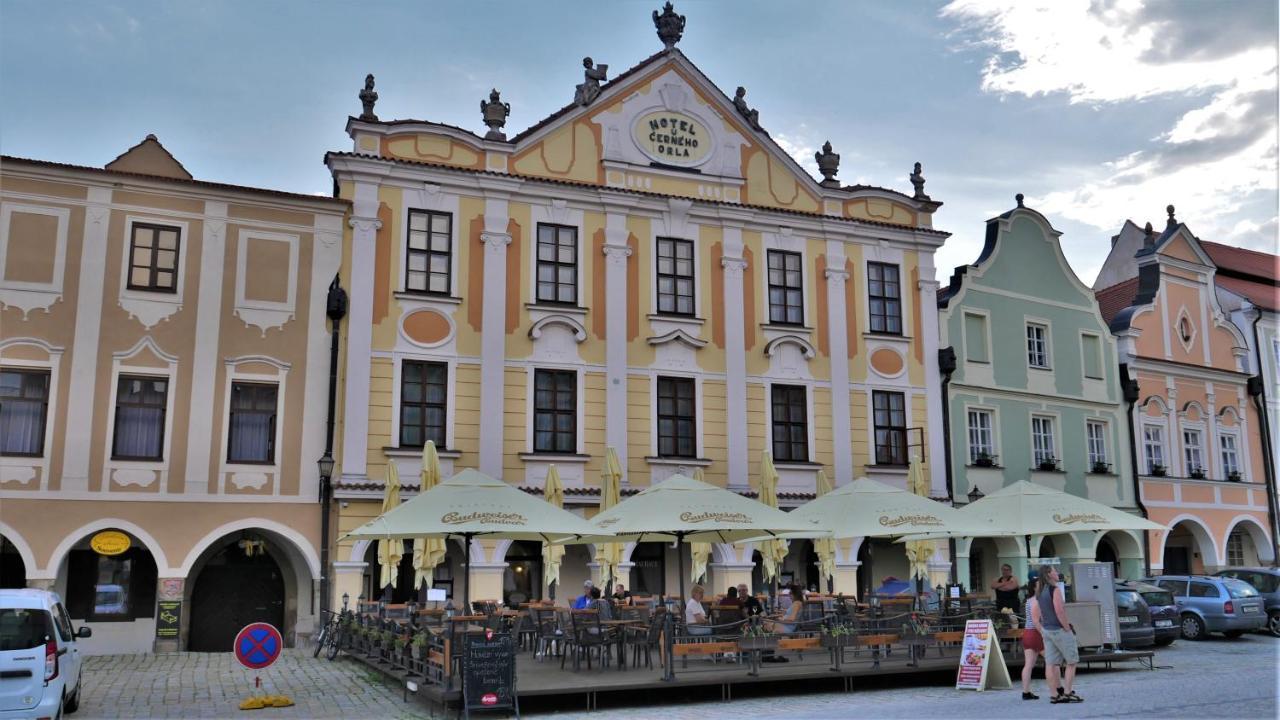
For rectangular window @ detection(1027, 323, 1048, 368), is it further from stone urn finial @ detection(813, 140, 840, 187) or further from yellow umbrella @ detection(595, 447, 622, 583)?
yellow umbrella @ detection(595, 447, 622, 583)

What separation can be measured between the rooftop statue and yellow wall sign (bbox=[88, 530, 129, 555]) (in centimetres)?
1379

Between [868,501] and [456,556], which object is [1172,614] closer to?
[868,501]

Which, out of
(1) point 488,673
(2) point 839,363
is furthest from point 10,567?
(2) point 839,363

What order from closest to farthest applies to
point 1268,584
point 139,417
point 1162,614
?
point 139,417
point 1162,614
point 1268,584

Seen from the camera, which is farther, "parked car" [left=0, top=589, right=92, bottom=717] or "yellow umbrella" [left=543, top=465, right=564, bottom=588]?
"yellow umbrella" [left=543, top=465, right=564, bottom=588]

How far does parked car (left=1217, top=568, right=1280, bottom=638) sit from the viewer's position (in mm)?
26969

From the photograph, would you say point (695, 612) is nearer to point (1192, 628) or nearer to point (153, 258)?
point (153, 258)

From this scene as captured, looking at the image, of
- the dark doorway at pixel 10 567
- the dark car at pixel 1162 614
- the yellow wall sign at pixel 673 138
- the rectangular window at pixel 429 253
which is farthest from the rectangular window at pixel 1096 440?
the dark doorway at pixel 10 567

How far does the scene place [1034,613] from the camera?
50.0ft

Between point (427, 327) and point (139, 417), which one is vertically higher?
point (427, 327)

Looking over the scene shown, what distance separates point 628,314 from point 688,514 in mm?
9886

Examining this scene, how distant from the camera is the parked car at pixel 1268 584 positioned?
27.0 meters

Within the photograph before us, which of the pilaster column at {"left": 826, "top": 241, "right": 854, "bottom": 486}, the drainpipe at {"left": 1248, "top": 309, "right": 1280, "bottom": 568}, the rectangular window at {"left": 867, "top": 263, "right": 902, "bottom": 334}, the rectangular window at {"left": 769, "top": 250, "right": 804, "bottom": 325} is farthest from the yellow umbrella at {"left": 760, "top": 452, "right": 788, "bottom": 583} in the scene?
the drainpipe at {"left": 1248, "top": 309, "right": 1280, "bottom": 568}

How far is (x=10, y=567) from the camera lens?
22.5 metres
